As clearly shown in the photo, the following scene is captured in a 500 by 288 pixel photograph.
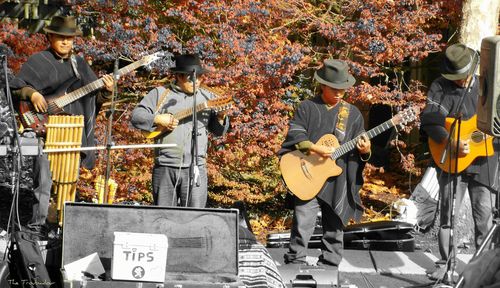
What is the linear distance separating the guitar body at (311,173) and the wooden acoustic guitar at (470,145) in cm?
81

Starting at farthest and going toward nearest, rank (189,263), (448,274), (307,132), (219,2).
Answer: (219,2)
(307,132)
(448,274)
(189,263)

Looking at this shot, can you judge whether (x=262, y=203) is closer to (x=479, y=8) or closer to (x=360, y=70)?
(x=360, y=70)

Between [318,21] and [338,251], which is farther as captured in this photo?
[318,21]

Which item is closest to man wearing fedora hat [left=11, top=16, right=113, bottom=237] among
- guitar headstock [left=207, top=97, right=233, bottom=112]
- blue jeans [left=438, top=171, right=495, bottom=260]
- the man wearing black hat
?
the man wearing black hat

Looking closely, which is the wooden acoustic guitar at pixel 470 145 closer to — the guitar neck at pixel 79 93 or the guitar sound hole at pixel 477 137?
the guitar sound hole at pixel 477 137

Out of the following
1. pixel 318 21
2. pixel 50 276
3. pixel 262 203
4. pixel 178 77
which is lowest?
pixel 50 276

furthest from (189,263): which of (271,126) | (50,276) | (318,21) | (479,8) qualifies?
(479,8)

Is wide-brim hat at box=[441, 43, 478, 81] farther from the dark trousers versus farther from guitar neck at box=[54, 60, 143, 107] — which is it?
guitar neck at box=[54, 60, 143, 107]

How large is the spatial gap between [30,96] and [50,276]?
5.91 ft

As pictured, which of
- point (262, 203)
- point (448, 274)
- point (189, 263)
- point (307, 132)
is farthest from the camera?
point (262, 203)

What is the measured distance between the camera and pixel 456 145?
762 centimetres

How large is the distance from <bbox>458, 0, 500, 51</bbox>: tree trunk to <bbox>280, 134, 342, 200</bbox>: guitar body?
344 centimetres

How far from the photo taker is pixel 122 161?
10.4 meters

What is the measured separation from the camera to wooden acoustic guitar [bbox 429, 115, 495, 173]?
785cm
